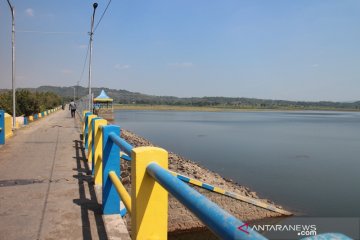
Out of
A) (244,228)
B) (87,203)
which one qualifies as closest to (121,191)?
(87,203)

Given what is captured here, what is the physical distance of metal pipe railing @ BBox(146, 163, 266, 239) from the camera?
117 cm

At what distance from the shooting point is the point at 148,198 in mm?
2307

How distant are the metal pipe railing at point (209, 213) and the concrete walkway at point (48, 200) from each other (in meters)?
2.11

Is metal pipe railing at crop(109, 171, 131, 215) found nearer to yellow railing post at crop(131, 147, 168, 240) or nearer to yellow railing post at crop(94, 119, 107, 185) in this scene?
yellow railing post at crop(131, 147, 168, 240)

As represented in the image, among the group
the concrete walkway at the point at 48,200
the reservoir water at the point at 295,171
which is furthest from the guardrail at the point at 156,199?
the reservoir water at the point at 295,171

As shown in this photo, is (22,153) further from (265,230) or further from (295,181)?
(295,181)

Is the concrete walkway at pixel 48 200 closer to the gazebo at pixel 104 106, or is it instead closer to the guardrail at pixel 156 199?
the guardrail at pixel 156 199

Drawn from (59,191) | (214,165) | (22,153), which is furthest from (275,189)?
(59,191)

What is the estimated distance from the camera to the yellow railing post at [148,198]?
90.4 inches

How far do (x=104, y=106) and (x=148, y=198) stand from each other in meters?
53.0

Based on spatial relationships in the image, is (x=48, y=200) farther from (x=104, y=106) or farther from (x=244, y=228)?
(x=104, y=106)

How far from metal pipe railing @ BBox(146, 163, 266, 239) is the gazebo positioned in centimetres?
4792

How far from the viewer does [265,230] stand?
11.5 metres

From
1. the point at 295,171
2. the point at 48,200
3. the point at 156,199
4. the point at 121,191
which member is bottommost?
the point at 295,171
